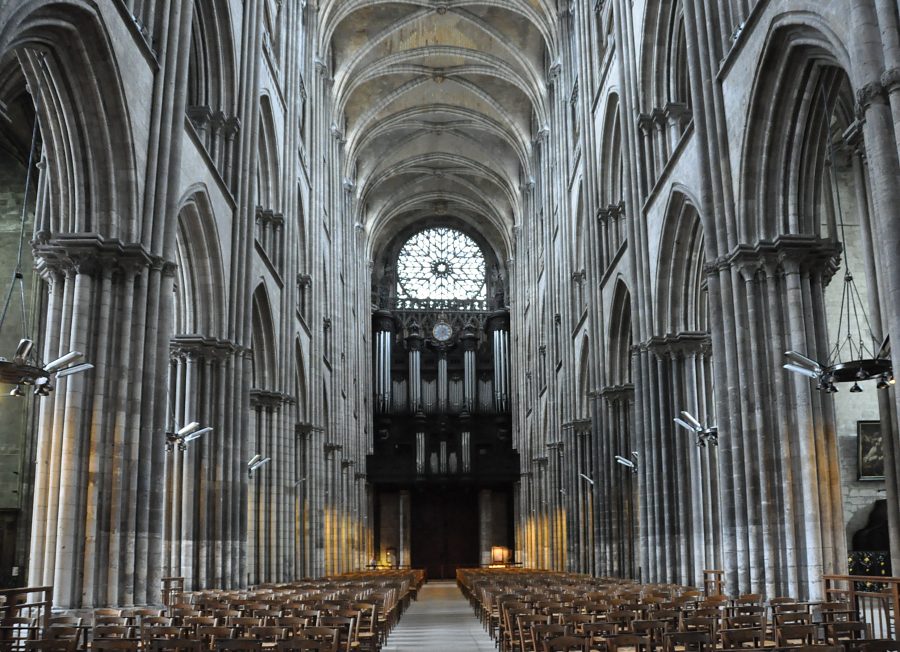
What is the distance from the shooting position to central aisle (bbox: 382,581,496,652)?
1812 centimetres

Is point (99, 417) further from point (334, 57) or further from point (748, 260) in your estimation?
point (334, 57)

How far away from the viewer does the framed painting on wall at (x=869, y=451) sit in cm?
2723

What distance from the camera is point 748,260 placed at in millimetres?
16641

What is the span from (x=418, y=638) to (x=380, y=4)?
32950 millimetres

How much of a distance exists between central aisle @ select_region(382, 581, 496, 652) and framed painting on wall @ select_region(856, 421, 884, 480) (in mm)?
12128

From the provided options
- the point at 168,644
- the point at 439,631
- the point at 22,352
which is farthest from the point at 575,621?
the point at 439,631

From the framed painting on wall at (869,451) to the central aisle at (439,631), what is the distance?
1213cm

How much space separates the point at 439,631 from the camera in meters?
22.1

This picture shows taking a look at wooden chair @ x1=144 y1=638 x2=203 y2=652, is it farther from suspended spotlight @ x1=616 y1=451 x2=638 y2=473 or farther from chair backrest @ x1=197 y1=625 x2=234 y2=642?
suspended spotlight @ x1=616 y1=451 x2=638 y2=473

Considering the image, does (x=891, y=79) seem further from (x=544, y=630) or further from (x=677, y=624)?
(x=544, y=630)

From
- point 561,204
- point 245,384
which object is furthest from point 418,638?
point 561,204

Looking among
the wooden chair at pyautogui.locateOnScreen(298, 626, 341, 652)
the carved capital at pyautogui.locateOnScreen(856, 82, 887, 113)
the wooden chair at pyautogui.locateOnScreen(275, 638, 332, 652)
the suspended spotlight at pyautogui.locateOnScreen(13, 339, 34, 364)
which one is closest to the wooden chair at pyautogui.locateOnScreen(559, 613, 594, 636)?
the wooden chair at pyautogui.locateOnScreen(298, 626, 341, 652)

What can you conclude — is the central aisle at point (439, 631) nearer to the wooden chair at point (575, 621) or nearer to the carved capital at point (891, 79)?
the wooden chair at point (575, 621)

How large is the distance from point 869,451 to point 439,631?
45.8ft
